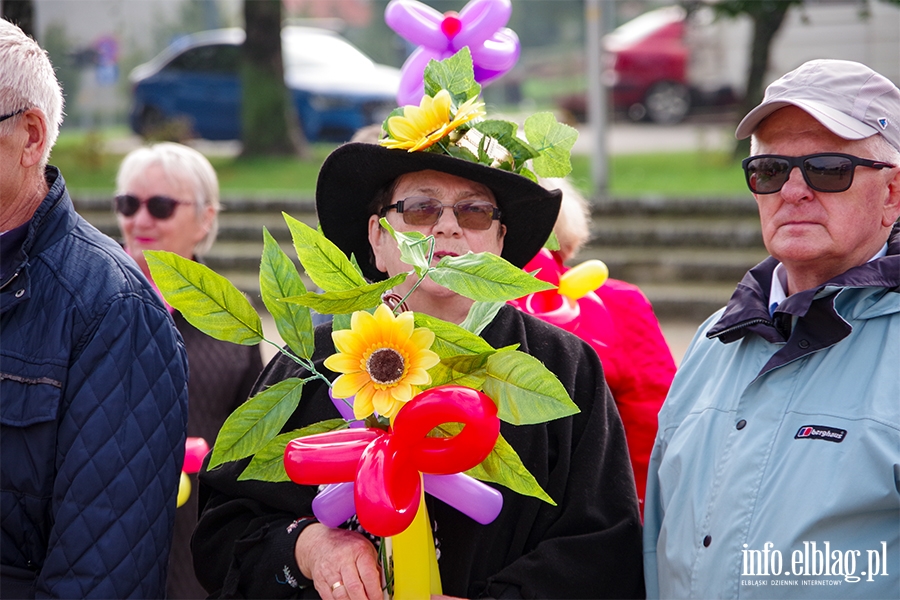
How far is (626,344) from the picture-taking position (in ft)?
10.2

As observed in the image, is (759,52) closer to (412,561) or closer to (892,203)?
(892,203)

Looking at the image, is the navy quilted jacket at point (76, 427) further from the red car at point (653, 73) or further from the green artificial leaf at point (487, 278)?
the red car at point (653, 73)

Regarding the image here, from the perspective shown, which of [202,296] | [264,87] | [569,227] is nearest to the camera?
[202,296]

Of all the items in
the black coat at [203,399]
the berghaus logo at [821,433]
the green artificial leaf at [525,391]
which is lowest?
the black coat at [203,399]

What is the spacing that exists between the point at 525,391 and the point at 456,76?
0.84m

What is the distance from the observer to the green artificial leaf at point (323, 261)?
1.73 meters

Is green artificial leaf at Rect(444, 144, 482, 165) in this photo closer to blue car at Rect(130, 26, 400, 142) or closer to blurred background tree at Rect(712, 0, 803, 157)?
blurred background tree at Rect(712, 0, 803, 157)

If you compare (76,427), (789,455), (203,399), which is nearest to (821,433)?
(789,455)

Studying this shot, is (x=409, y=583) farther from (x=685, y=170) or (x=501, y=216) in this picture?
(x=685, y=170)

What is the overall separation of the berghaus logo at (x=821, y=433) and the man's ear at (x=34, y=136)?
5.45ft

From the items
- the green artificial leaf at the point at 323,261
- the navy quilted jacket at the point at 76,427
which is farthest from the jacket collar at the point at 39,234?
the green artificial leaf at the point at 323,261

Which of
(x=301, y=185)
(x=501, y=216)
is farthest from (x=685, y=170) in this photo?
(x=501, y=216)

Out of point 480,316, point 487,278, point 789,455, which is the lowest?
point 789,455

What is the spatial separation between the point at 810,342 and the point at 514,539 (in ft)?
2.48
